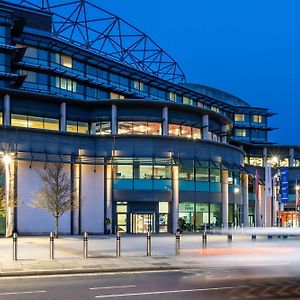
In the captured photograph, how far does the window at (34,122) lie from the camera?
54594 millimetres

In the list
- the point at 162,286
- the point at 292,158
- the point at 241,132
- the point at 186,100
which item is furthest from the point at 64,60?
the point at 162,286

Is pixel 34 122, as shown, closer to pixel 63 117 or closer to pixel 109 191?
pixel 63 117

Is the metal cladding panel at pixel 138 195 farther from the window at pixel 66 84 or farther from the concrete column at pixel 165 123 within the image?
the window at pixel 66 84

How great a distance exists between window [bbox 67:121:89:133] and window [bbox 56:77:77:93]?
9623mm

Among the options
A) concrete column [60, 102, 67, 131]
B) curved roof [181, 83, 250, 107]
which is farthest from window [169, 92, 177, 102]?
concrete column [60, 102, 67, 131]

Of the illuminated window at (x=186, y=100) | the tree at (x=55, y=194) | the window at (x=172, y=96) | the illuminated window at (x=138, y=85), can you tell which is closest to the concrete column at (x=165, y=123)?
the tree at (x=55, y=194)

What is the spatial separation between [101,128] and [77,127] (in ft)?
8.08

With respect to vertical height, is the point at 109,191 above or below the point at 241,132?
below

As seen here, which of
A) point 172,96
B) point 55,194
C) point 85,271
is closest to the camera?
point 85,271

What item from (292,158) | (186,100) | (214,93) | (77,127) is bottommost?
(292,158)

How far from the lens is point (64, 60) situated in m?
67.4

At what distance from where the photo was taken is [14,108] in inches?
2141

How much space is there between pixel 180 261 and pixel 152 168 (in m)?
31.7

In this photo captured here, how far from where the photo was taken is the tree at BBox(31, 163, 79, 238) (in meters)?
45.2
